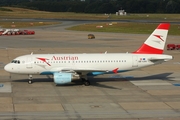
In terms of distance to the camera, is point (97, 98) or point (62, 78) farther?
point (62, 78)

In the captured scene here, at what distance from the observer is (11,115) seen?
31219 mm

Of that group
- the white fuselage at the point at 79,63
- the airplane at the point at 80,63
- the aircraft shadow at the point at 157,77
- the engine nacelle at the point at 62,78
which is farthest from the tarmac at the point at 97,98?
the white fuselage at the point at 79,63

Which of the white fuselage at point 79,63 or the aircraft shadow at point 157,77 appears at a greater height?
the white fuselage at point 79,63

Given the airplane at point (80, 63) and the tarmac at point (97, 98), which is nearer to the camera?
the tarmac at point (97, 98)

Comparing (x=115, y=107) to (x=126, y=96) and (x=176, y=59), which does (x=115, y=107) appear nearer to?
(x=126, y=96)

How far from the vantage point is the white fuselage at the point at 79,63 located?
43.8 m

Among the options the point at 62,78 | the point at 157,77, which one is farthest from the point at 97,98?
the point at 157,77

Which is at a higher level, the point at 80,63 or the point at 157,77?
the point at 80,63

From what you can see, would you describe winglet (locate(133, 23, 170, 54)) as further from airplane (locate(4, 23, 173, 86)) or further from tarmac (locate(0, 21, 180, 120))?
tarmac (locate(0, 21, 180, 120))

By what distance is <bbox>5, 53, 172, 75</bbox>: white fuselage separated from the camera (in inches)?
1726

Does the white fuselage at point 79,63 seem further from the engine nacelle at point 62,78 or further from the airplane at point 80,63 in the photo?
the engine nacelle at point 62,78

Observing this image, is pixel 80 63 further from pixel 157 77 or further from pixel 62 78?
pixel 157 77

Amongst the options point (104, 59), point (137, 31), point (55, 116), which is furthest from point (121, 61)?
point (137, 31)

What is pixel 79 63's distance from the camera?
145ft
